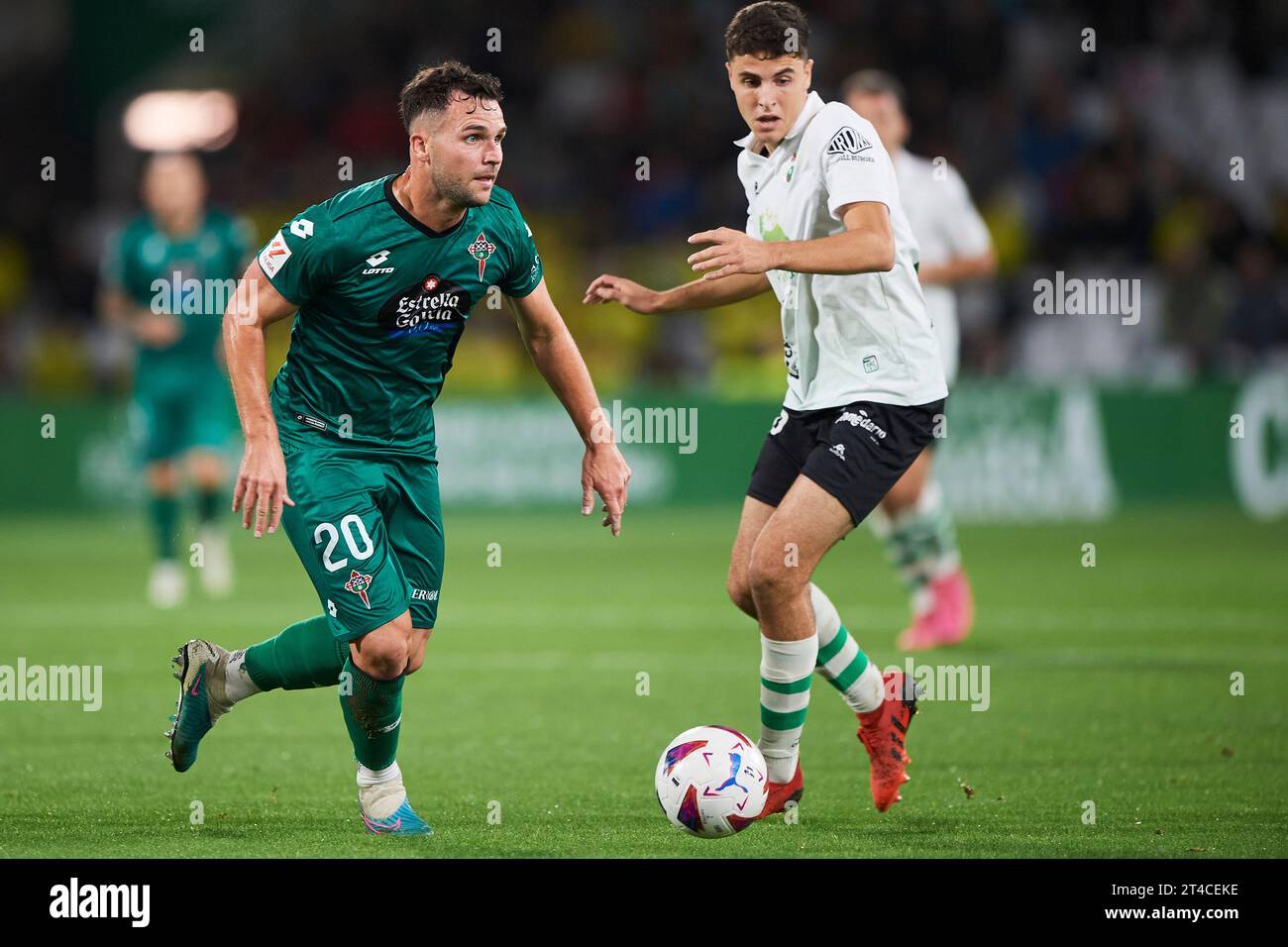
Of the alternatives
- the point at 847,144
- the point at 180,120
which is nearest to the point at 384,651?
the point at 847,144

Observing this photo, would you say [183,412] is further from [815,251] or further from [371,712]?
[815,251]

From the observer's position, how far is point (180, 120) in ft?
71.1

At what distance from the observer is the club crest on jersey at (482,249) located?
545 cm

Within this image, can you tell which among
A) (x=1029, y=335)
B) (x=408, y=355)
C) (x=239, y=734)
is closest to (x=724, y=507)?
(x=1029, y=335)

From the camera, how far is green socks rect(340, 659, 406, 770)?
5324 millimetres

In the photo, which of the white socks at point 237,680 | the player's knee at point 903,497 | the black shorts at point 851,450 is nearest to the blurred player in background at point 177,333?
the player's knee at point 903,497

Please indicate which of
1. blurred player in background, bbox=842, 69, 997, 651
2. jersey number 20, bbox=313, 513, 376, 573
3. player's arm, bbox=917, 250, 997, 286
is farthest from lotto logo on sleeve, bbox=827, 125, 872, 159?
player's arm, bbox=917, 250, 997, 286

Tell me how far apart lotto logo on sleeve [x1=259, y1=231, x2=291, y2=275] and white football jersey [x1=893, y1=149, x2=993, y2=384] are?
196 inches

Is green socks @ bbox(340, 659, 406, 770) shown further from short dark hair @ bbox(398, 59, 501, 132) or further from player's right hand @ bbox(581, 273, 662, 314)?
short dark hair @ bbox(398, 59, 501, 132)

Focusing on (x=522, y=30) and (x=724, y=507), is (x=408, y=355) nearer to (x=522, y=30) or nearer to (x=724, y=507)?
(x=724, y=507)

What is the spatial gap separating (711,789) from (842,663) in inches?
36.3

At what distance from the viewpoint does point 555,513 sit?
1652cm

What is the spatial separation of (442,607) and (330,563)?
6.27 meters

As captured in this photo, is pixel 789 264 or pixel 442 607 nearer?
pixel 789 264
